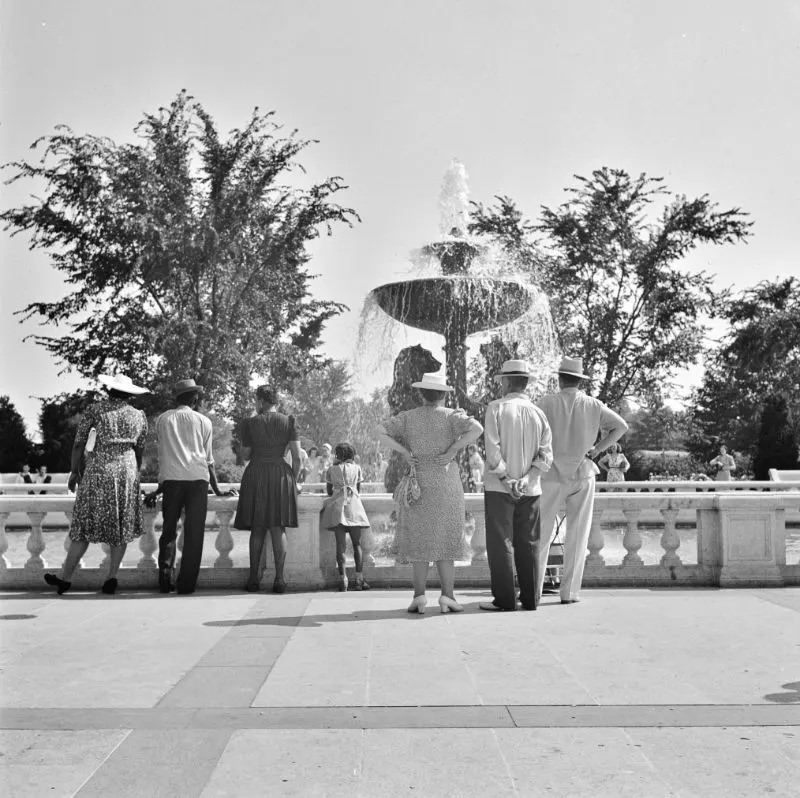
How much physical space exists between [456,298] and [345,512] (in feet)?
26.2

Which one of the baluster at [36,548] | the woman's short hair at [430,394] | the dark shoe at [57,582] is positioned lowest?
the dark shoe at [57,582]

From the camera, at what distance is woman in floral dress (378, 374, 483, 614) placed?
285 inches

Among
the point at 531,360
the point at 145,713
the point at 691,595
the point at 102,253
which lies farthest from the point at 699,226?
the point at 145,713

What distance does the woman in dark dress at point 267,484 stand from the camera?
8359mm

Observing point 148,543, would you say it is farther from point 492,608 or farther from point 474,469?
point 474,469

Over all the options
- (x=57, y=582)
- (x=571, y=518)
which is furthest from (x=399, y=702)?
(x=57, y=582)

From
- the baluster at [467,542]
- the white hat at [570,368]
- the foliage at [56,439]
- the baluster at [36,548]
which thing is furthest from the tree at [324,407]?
the white hat at [570,368]

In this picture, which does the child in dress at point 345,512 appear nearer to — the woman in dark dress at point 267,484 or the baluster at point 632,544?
the woman in dark dress at point 267,484

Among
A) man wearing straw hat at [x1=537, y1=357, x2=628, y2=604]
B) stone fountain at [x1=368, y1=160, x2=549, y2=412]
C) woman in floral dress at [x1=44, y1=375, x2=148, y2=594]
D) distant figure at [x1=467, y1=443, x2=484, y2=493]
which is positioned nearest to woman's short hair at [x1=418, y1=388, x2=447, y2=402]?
man wearing straw hat at [x1=537, y1=357, x2=628, y2=604]

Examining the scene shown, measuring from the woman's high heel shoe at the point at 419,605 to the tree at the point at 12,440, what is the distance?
36.4 m

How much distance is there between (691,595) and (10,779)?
5917mm

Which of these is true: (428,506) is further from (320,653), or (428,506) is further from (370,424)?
(370,424)

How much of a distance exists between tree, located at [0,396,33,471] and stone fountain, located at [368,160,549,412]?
2767cm

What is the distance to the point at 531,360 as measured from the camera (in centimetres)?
2494
